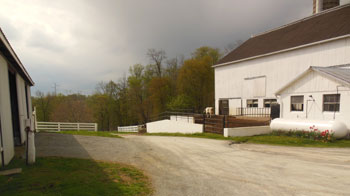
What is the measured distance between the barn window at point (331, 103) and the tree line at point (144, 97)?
2655 centimetres

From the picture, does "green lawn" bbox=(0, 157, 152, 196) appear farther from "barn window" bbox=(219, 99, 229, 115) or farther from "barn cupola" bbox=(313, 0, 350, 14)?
"barn cupola" bbox=(313, 0, 350, 14)

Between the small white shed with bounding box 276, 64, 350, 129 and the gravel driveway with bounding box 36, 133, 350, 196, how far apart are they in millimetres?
3963

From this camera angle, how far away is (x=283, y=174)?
18.2ft

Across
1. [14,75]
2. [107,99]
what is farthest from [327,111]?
[107,99]

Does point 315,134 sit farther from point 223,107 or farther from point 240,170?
point 223,107

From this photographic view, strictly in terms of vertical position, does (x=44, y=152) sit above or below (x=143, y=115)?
above

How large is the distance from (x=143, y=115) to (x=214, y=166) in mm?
41254

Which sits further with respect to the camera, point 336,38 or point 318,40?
point 318,40

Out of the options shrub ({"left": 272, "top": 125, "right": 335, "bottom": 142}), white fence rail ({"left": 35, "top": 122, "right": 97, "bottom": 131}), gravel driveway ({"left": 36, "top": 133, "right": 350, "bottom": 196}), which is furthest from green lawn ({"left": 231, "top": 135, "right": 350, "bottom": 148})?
white fence rail ({"left": 35, "top": 122, "right": 97, "bottom": 131})

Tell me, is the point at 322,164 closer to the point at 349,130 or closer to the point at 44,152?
the point at 349,130

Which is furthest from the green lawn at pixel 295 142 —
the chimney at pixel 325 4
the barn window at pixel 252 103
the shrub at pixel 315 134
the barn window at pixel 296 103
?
the chimney at pixel 325 4

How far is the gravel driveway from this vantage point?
177 inches

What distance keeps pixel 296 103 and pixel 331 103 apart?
231cm

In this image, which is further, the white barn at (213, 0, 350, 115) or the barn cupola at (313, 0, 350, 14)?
the barn cupola at (313, 0, 350, 14)
